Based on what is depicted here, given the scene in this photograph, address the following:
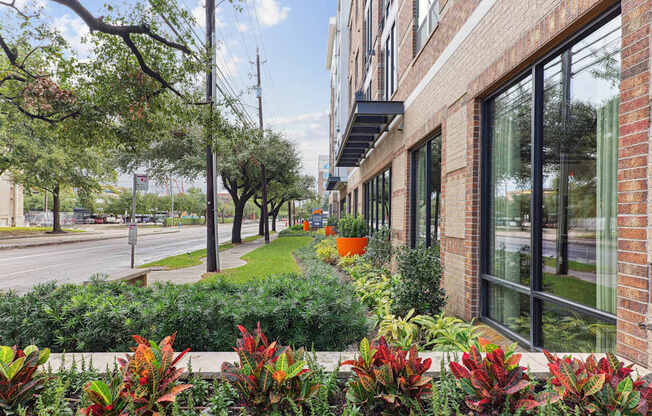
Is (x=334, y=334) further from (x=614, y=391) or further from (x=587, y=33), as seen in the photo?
(x=587, y=33)

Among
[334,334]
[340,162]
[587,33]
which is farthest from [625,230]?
[340,162]

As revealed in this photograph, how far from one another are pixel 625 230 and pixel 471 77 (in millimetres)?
3319

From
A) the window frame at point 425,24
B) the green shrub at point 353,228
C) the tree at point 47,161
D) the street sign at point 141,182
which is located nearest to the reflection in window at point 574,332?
the window frame at point 425,24

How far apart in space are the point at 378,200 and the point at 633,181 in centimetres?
1120

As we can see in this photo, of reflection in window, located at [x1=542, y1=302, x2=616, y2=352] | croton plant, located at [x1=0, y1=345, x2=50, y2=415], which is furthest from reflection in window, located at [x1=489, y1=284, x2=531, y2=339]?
croton plant, located at [x1=0, y1=345, x2=50, y2=415]

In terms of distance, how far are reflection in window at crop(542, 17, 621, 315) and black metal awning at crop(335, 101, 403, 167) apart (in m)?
5.60

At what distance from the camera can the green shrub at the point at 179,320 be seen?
139 inches

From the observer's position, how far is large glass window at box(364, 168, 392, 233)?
39.2 feet

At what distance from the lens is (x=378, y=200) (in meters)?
13.9

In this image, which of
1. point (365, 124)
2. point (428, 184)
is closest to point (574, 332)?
point (428, 184)

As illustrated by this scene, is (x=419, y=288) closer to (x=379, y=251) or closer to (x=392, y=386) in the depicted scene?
(x=392, y=386)

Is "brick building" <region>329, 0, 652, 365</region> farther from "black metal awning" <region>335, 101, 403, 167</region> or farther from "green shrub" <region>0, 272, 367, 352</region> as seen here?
"green shrub" <region>0, 272, 367, 352</region>

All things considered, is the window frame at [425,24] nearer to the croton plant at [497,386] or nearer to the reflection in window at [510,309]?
the reflection in window at [510,309]

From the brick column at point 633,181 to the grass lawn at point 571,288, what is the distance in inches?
20.5
